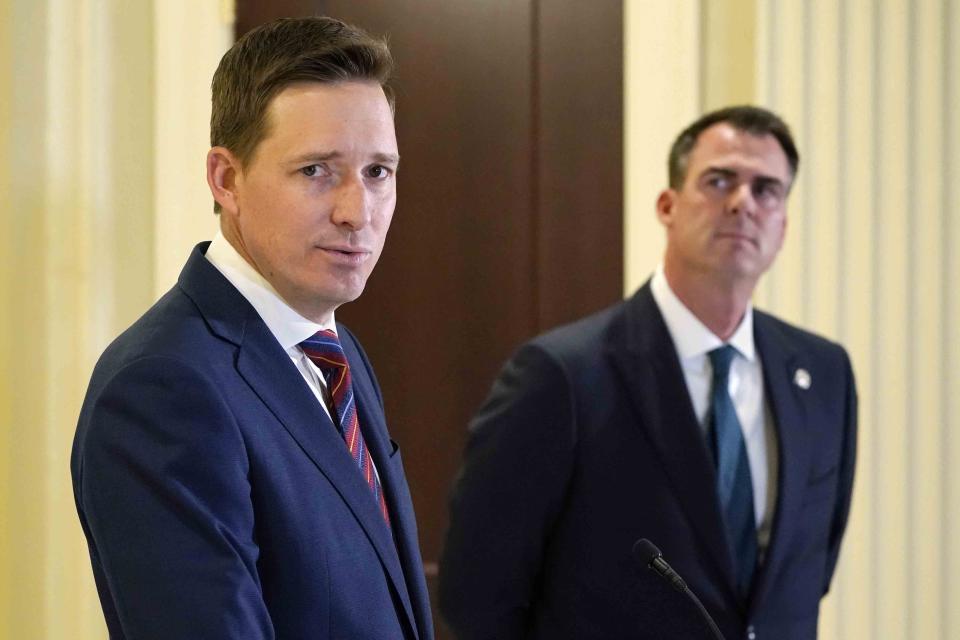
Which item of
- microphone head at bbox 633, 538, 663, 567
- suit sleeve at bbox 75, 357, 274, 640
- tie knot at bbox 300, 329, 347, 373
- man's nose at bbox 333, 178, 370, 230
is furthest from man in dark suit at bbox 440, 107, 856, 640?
suit sleeve at bbox 75, 357, 274, 640

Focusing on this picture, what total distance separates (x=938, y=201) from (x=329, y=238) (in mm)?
1914

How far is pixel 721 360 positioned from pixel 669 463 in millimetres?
215

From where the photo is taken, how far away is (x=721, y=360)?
2049 millimetres

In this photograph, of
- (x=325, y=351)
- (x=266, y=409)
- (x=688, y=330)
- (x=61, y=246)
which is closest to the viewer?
(x=266, y=409)

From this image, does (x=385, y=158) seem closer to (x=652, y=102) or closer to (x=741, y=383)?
(x=741, y=383)

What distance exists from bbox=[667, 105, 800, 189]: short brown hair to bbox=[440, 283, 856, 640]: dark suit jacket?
29 centimetres

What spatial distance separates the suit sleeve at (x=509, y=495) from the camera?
1948 mm

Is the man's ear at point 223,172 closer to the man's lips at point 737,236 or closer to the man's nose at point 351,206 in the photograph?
the man's nose at point 351,206

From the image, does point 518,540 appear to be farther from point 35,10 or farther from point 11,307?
point 35,10

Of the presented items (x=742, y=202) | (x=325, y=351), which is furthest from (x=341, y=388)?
(x=742, y=202)

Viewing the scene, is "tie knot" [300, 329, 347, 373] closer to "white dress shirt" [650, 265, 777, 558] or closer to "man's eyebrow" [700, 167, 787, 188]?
"white dress shirt" [650, 265, 777, 558]

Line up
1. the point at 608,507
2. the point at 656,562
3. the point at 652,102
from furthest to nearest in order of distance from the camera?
the point at 652,102 < the point at 608,507 < the point at 656,562

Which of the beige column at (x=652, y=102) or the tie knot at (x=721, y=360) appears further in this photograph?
the beige column at (x=652, y=102)

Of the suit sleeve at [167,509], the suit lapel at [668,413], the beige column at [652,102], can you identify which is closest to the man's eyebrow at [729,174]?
the suit lapel at [668,413]
